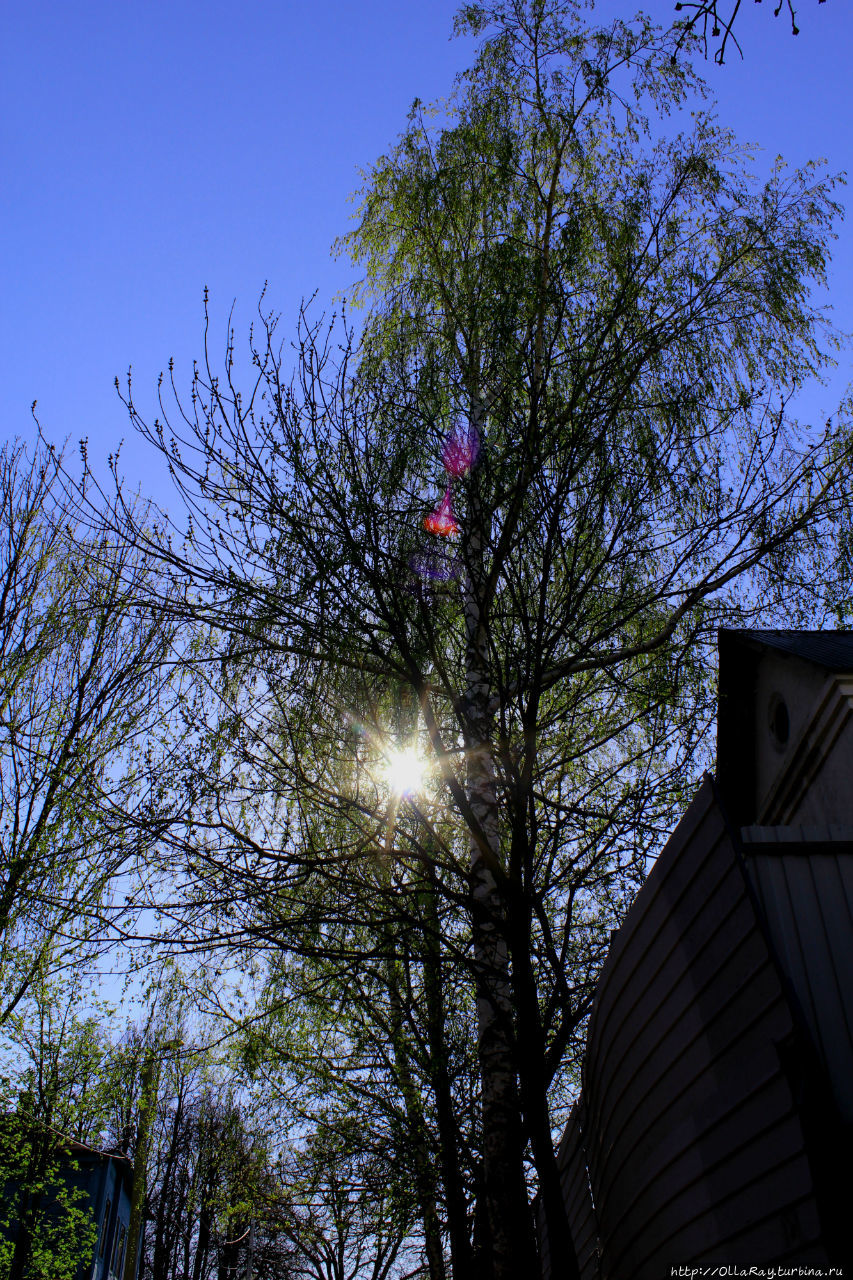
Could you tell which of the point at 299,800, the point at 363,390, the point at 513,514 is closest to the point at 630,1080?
the point at 299,800

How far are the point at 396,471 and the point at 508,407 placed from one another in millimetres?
880

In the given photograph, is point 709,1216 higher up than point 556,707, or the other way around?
point 556,707

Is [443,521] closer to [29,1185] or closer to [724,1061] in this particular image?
[724,1061]

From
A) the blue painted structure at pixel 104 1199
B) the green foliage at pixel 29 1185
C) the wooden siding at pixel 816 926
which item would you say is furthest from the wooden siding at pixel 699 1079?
the blue painted structure at pixel 104 1199

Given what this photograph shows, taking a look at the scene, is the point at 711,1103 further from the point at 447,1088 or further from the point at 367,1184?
the point at 367,1184

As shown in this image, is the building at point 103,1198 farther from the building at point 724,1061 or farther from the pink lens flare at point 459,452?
the pink lens flare at point 459,452

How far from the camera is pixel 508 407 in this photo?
5.14 m

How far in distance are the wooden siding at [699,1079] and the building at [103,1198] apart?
15613 millimetres

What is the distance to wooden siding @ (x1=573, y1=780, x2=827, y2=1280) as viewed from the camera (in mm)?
2734

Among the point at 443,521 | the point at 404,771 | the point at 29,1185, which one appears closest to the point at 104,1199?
the point at 29,1185

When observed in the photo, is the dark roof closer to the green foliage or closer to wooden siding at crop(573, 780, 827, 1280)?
wooden siding at crop(573, 780, 827, 1280)

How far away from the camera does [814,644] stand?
7648 mm

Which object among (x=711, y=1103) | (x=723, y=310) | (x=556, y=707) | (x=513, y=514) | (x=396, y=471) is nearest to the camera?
(x=711, y=1103)

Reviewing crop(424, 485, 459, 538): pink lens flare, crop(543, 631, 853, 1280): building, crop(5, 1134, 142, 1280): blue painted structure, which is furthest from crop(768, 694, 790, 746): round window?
crop(5, 1134, 142, 1280): blue painted structure
